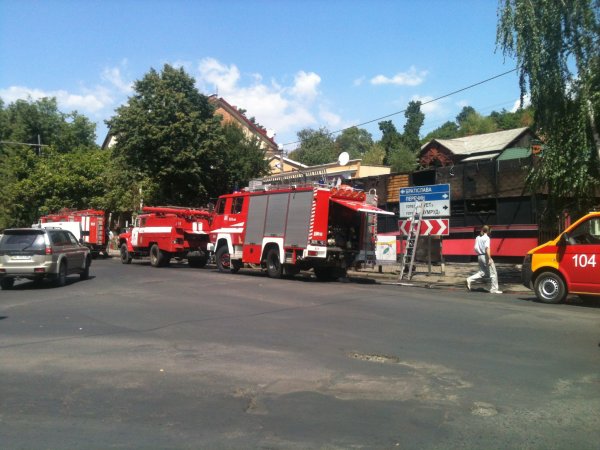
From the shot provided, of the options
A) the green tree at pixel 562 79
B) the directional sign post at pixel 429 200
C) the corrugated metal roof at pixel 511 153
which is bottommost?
the directional sign post at pixel 429 200

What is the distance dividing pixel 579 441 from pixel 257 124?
56301 mm

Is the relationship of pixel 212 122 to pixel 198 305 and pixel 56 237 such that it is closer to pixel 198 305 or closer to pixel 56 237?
pixel 56 237

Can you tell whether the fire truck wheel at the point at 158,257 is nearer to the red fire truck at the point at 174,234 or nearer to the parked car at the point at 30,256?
the red fire truck at the point at 174,234

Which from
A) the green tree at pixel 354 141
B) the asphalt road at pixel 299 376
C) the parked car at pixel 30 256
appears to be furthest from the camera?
the green tree at pixel 354 141

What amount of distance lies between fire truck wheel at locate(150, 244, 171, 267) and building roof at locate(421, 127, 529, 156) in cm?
2531

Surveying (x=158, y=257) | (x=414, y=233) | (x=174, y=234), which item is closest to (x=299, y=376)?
(x=414, y=233)

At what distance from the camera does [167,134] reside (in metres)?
28.9

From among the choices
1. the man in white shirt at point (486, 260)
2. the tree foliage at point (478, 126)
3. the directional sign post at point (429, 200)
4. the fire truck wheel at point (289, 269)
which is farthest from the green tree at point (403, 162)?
the man in white shirt at point (486, 260)

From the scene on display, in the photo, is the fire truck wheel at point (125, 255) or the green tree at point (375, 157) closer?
the fire truck wheel at point (125, 255)

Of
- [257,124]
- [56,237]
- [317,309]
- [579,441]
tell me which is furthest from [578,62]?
[257,124]

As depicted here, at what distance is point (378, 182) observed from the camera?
26953 mm

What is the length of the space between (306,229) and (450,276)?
6.00 metres

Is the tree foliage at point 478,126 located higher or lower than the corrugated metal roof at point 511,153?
higher

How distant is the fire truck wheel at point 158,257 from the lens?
24.3 m
